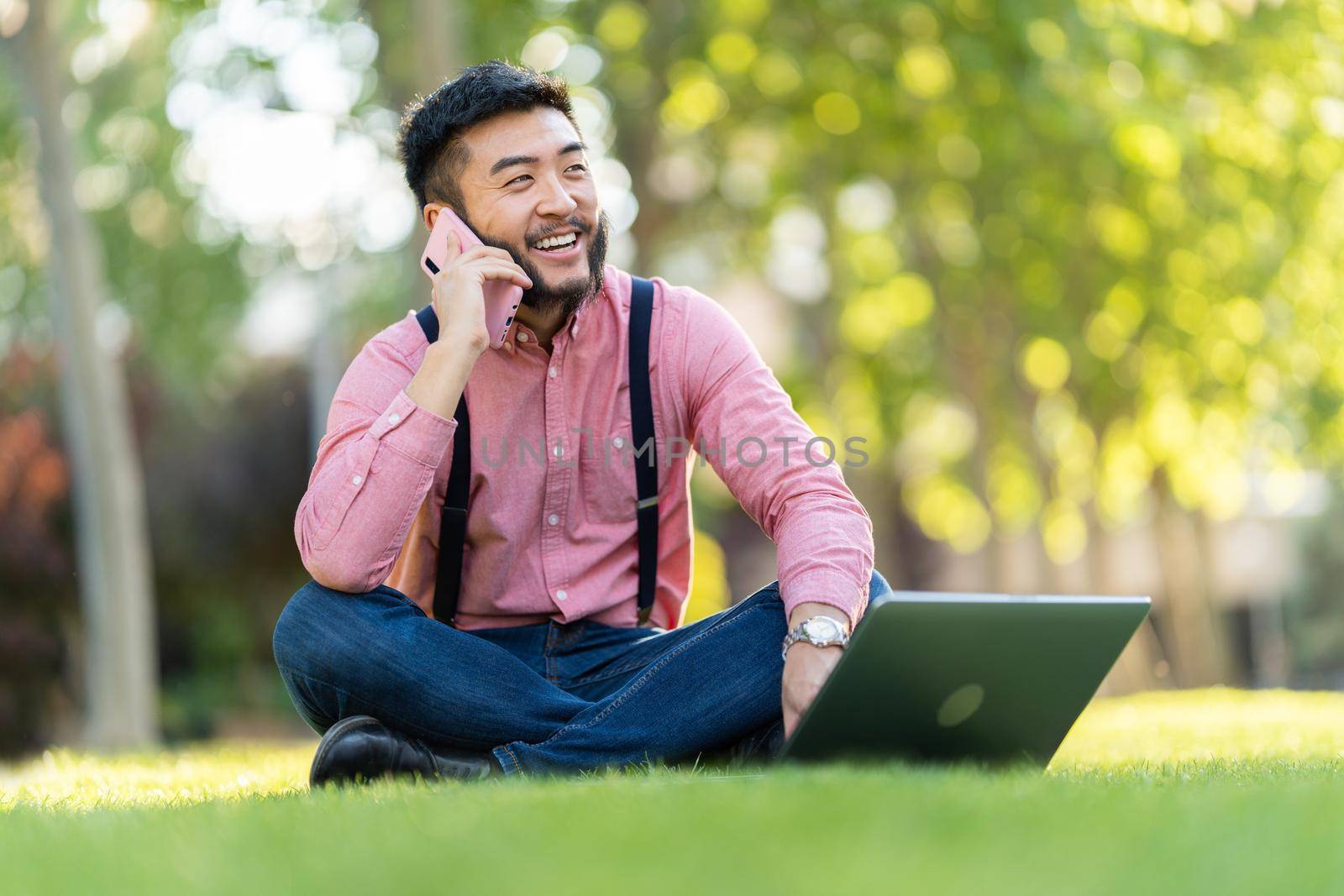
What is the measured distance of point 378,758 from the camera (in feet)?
11.3

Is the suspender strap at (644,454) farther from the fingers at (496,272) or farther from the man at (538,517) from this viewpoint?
the fingers at (496,272)

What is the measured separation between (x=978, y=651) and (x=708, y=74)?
10.1 metres

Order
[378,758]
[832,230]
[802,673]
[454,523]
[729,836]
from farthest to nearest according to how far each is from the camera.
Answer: [832,230], [454,523], [378,758], [802,673], [729,836]

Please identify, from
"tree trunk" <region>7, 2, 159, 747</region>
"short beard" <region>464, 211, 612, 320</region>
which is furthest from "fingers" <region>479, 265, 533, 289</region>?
"tree trunk" <region>7, 2, 159, 747</region>

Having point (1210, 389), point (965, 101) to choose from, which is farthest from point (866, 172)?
point (1210, 389)

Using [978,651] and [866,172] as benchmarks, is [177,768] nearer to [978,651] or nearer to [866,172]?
[978,651]

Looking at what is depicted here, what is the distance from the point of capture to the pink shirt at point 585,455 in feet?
12.5

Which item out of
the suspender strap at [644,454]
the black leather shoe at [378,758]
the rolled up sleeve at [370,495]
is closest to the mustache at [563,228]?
Answer: the suspender strap at [644,454]

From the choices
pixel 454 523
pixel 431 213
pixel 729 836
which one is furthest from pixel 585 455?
pixel 729 836

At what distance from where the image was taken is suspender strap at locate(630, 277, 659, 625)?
4.09 m

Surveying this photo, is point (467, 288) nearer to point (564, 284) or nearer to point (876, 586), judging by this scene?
point (564, 284)

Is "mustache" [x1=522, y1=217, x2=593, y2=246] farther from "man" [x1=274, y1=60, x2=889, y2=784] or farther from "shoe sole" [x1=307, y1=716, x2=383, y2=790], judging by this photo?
"shoe sole" [x1=307, y1=716, x2=383, y2=790]

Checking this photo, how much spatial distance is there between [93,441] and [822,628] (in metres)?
8.97

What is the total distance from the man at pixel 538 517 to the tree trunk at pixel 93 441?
7.06m
